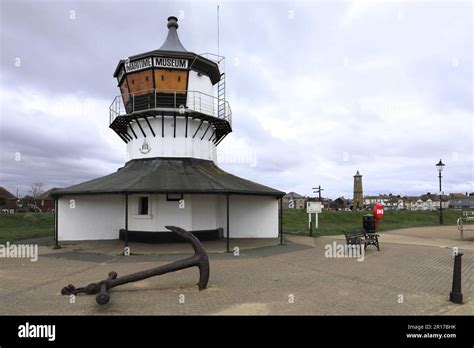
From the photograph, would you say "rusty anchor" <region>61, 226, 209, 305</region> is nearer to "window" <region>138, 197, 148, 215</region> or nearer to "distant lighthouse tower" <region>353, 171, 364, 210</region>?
"window" <region>138, 197, 148, 215</region>

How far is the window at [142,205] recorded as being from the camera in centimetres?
1541

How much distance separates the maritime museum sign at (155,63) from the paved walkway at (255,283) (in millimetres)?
8890

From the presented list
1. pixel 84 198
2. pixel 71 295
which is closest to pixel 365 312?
pixel 71 295

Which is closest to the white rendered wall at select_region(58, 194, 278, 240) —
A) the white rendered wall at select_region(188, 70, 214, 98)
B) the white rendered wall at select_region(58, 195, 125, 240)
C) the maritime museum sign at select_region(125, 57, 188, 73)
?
the white rendered wall at select_region(58, 195, 125, 240)

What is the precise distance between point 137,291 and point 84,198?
1044cm

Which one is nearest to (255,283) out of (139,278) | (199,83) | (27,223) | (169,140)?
(139,278)

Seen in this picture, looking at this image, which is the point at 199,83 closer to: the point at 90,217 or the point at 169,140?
the point at 169,140

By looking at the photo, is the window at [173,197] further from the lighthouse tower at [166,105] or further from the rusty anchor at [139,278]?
the rusty anchor at [139,278]

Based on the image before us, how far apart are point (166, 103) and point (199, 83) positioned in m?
2.12

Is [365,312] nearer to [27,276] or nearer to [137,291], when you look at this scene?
[137,291]

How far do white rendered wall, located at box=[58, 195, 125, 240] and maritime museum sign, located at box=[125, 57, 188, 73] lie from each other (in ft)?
20.8

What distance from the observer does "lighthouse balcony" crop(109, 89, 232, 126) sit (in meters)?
16.0

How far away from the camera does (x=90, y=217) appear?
16.0 meters

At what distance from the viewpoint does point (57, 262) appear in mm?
10320
